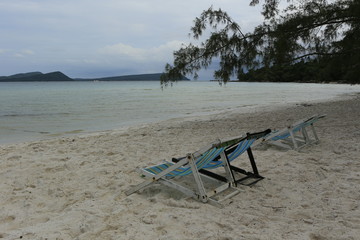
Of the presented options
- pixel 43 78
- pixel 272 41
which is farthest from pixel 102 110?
pixel 43 78

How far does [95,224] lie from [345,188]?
2591mm

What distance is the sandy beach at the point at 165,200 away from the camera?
233 cm

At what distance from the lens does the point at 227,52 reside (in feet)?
27.1

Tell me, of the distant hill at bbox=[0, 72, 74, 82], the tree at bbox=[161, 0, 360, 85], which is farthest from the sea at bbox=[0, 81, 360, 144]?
the distant hill at bbox=[0, 72, 74, 82]

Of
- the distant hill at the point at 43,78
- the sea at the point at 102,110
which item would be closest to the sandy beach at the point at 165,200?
the sea at the point at 102,110

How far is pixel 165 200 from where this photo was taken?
297 cm

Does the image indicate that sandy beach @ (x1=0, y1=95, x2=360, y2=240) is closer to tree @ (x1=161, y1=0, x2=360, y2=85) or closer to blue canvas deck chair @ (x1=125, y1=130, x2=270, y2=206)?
blue canvas deck chair @ (x1=125, y1=130, x2=270, y2=206)

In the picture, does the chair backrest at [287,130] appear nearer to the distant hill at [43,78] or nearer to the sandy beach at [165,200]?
the sandy beach at [165,200]

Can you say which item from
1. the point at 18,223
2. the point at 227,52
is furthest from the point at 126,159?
the point at 227,52

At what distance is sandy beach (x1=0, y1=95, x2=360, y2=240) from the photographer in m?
2.33

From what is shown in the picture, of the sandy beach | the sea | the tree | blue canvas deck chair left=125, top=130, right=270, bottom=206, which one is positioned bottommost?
the sea

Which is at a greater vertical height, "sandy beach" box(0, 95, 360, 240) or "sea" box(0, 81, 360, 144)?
"sandy beach" box(0, 95, 360, 240)

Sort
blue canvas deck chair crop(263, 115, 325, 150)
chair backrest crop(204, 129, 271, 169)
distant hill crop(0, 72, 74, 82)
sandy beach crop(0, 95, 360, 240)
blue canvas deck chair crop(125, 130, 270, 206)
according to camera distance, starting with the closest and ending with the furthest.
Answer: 1. sandy beach crop(0, 95, 360, 240)
2. blue canvas deck chair crop(125, 130, 270, 206)
3. chair backrest crop(204, 129, 271, 169)
4. blue canvas deck chair crop(263, 115, 325, 150)
5. distant hill crop(0, 72, 74, 82)

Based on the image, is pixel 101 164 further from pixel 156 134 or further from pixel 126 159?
pixel 156 134
